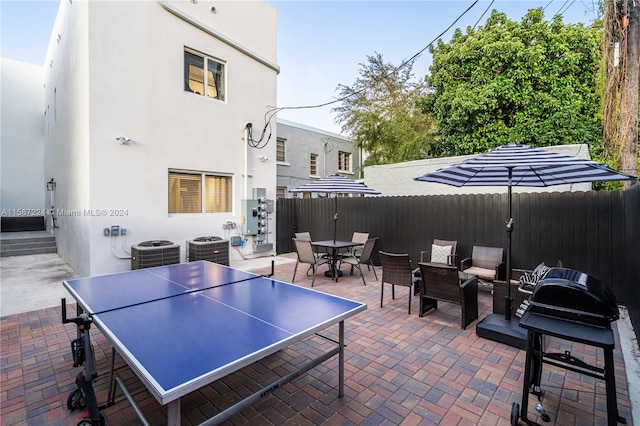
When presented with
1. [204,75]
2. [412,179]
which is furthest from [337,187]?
[204,75]

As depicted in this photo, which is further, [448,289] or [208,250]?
[208,250]

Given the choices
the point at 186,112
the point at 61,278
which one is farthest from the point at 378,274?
the point at 61,278

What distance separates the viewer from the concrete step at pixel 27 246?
376 inches

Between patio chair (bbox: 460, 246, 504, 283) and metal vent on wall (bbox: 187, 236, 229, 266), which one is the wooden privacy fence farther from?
metal vent on wall (bbox: 187, 236, 229, 266)

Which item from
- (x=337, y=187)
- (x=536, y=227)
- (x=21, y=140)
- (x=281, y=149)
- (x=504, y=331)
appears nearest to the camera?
(x=504, y=331)

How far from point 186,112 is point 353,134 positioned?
9.42m

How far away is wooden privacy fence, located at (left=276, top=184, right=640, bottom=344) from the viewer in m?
4.49

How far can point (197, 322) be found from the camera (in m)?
2.19

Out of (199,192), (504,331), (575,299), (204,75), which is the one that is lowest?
(504,331)

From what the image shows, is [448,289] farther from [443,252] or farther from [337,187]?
[337,187]

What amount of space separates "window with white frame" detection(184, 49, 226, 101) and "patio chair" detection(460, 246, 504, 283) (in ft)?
24.8

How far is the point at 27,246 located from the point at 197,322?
11813mm

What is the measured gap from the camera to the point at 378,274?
743cm

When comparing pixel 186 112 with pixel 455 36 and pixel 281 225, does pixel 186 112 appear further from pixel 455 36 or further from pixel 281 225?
pixel 455 36
